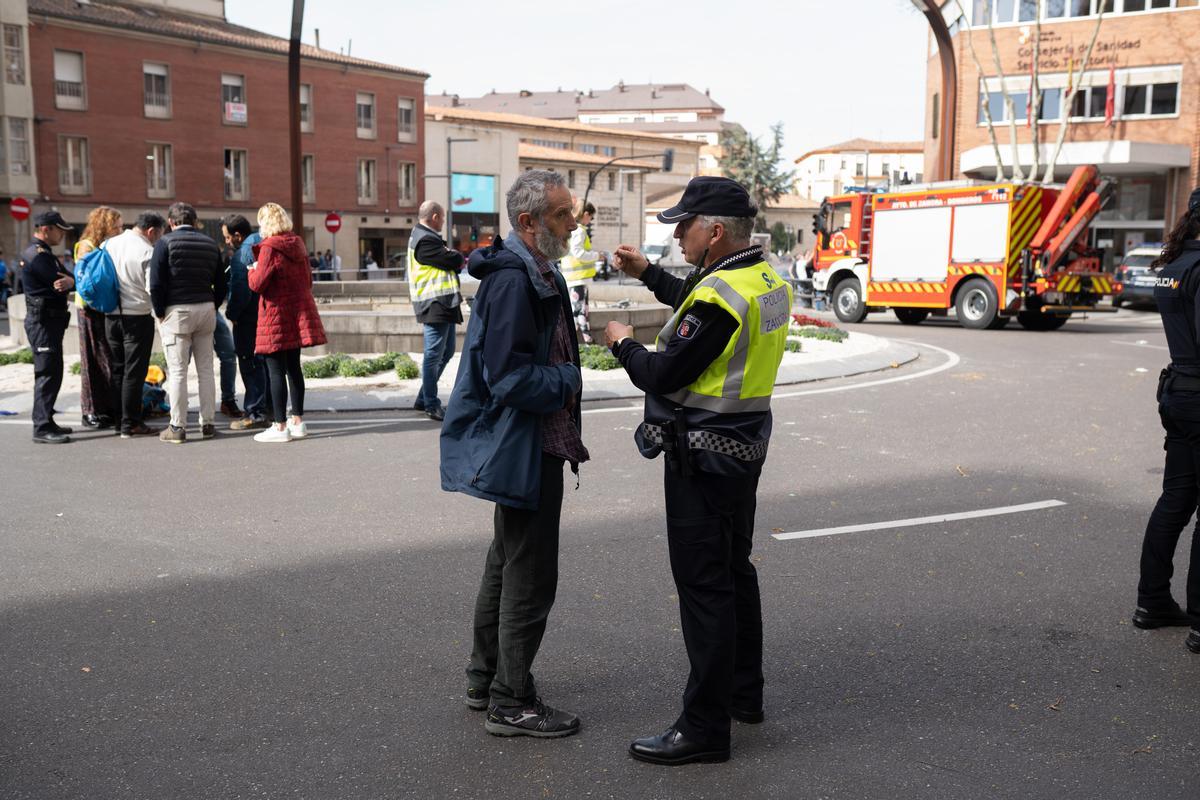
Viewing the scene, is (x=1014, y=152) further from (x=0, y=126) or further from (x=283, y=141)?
(x=0, y=126)

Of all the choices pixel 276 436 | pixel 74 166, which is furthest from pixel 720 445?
pixel 74 166

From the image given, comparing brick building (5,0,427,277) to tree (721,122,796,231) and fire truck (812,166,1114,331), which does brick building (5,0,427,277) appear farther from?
tree (721,122,796,231)

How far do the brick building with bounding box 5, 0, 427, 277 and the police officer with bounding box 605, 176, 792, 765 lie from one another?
1528 inches

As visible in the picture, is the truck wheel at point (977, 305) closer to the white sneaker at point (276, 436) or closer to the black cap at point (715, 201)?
the white sneaker at point (276, 436)

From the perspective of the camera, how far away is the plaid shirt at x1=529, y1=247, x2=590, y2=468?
3.62m

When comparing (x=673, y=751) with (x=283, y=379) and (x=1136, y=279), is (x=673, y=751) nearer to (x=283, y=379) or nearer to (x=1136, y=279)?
(x=283, y=379)

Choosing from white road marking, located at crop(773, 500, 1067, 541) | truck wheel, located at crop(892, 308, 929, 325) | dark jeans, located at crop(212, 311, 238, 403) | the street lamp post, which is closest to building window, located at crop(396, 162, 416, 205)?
the street lamp post

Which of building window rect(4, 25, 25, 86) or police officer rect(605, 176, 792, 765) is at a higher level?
building window rect(4, 25, 25, 86)

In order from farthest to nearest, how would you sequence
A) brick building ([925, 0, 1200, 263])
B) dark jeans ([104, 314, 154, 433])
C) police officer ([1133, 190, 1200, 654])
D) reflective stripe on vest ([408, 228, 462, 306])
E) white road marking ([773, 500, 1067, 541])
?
brick building ([925, 0, 1200, 263]) < reflective stripe on vest ([408, 228, 462, 306]) < dark jeans ([104, 314, 154, 433]) < white road marking ([773, 500, 1067, 541]) < police officer ([1133, 190, 1200, 654])

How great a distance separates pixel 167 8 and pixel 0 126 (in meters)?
12.5

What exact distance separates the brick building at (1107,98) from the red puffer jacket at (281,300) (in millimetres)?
33208

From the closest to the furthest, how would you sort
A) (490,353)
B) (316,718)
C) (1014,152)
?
1. (490,353)
2. (316,718)
3. (1014,152)

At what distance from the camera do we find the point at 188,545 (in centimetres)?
585

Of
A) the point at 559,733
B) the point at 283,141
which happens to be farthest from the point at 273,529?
the point at 283,141
